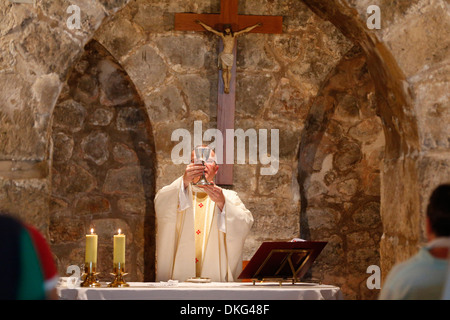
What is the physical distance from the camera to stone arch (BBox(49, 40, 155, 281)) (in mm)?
5949

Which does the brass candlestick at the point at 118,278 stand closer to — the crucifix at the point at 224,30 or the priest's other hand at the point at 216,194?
the priest's other hand at the point at 216,194

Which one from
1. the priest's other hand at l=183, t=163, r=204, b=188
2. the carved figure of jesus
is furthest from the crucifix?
the priest's other hand at l=183, t=163, r=204, b=188

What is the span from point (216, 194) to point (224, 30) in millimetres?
1748

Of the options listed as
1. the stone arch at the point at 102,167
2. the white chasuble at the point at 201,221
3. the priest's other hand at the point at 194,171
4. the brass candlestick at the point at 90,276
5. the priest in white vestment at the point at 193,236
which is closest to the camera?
the brass candlestick at the point at 90,276

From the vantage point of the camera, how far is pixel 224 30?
Result: 5707mm

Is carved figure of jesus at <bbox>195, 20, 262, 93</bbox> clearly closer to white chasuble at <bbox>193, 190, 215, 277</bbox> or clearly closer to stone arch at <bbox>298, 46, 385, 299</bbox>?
stone arch at <bbox>298, 46, 385, 299</bbox>

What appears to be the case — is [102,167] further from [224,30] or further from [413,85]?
[413,85]

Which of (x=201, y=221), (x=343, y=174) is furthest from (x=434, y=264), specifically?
(x=343, y=174)

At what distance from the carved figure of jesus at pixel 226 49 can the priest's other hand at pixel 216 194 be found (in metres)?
1.37

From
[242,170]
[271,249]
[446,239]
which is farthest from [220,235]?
[446,239]

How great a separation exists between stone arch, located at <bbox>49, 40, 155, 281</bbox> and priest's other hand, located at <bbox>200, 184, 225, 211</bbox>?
146 cm

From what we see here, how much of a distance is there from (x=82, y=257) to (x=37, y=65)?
3082 mm

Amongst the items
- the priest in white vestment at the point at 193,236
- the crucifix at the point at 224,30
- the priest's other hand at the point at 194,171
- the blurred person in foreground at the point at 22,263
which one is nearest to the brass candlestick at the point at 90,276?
the priest's other hand at the point at 194,171

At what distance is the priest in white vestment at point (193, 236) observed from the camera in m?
4.71
